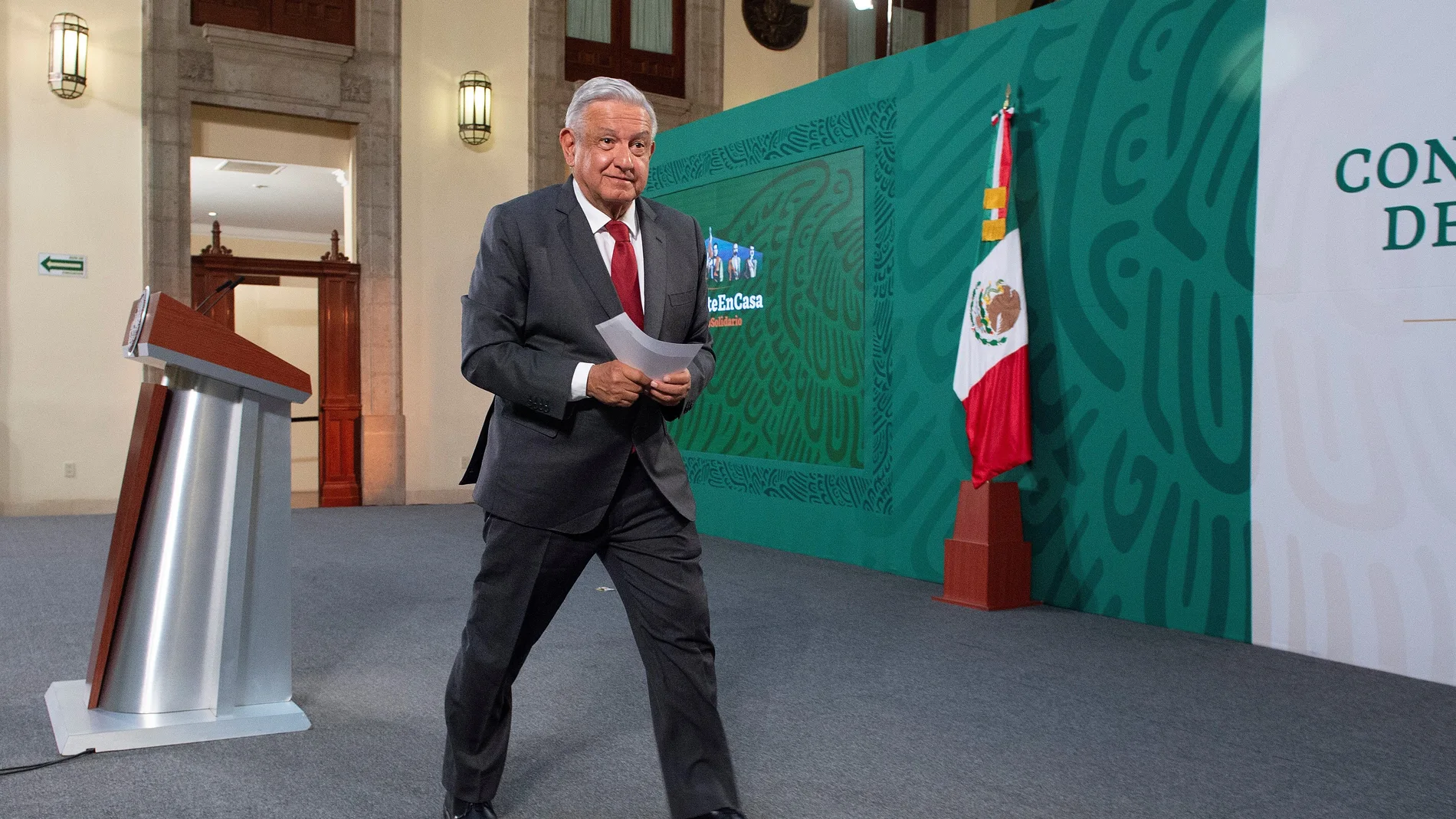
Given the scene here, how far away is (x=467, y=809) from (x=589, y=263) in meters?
1.08

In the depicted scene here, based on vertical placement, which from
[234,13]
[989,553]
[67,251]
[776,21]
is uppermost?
[776,21]

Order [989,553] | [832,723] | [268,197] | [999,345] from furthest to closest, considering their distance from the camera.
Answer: [268,197]
[999,345]
[989,553]
[832,723]

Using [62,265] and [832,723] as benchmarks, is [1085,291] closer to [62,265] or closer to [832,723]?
[832,723]

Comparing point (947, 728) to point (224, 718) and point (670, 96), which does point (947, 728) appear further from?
point (670, 96)

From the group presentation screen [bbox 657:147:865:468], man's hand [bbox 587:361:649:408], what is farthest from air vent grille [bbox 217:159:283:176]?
man's hand [bbox 587:361:649:408]

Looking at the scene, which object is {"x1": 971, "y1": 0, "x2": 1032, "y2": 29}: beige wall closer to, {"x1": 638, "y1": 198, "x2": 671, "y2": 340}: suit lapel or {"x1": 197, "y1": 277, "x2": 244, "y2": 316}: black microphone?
{"x1": 197, "y1": 277, "x2": 244, "y2": 316}: black microphone

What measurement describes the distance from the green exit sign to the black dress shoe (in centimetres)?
772

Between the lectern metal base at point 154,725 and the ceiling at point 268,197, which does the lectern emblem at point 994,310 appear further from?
the ceiling at point 268,197

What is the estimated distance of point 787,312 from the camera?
23.0 ft

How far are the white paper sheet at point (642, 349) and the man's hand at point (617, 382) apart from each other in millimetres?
14

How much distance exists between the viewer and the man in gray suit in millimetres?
2123

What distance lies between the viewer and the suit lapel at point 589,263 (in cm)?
216

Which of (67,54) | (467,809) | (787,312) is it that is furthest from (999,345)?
(67,54)

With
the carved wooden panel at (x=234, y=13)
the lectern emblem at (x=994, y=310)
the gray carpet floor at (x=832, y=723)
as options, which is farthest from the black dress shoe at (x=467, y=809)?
the carved wooden panel at (x=234, y=13)
